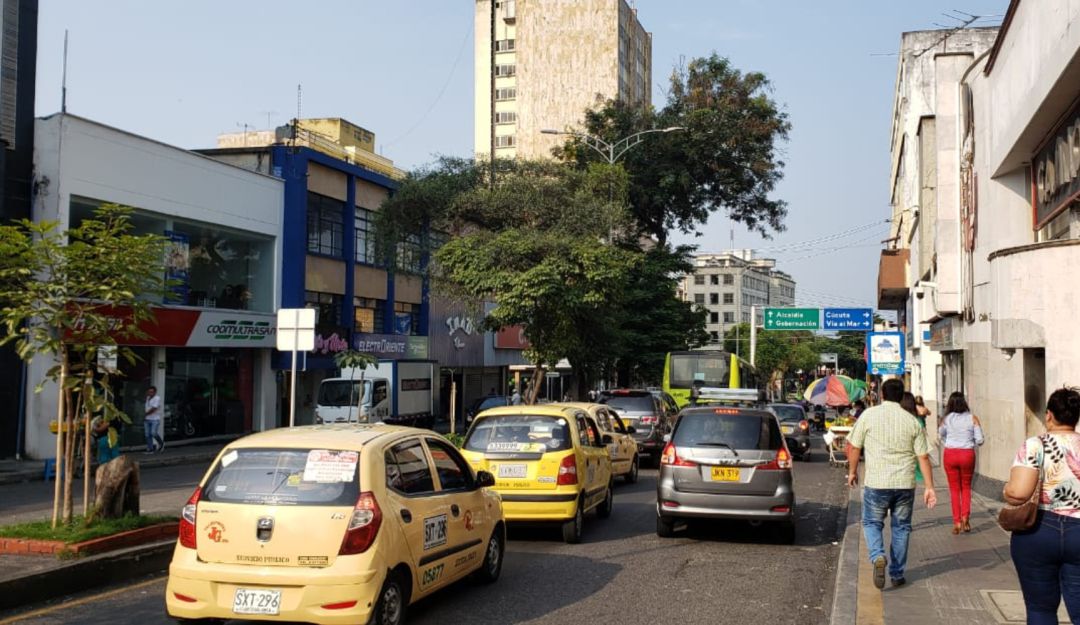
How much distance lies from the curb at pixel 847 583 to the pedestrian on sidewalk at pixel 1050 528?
2.09 meters

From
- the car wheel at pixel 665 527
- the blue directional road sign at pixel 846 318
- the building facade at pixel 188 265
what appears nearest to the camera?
the car wheel at pixel 665 527

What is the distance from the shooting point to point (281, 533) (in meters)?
6.78

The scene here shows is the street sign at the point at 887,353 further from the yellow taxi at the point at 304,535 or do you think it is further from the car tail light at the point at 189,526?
the car tail light at the point at 189,526

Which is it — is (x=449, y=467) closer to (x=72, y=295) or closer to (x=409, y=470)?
(x=409, y=470)

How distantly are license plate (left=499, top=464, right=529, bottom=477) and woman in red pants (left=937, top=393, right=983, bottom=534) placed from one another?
511 cm

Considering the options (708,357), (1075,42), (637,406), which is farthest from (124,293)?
(708,357)

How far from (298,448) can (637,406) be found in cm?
1562

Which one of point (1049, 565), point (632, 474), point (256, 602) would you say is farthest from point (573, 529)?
point (632, 474)

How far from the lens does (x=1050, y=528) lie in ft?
18.2

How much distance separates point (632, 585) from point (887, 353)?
13404 millimetres

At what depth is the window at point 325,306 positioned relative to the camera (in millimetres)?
35188

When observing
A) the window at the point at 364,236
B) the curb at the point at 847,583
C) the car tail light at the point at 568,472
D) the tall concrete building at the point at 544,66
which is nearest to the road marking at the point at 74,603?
the car tail light at the point at 568,472

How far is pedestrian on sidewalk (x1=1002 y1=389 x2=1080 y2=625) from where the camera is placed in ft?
18.1

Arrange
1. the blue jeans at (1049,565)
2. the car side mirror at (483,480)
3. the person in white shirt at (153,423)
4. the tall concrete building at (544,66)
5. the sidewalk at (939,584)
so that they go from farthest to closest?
the tall concrete building at (544,66) → the person in white shirt at (153,423) → the car side mirror at (483,480) → the sidewalk at (939,584) → the blue jeans at (1049,565)
